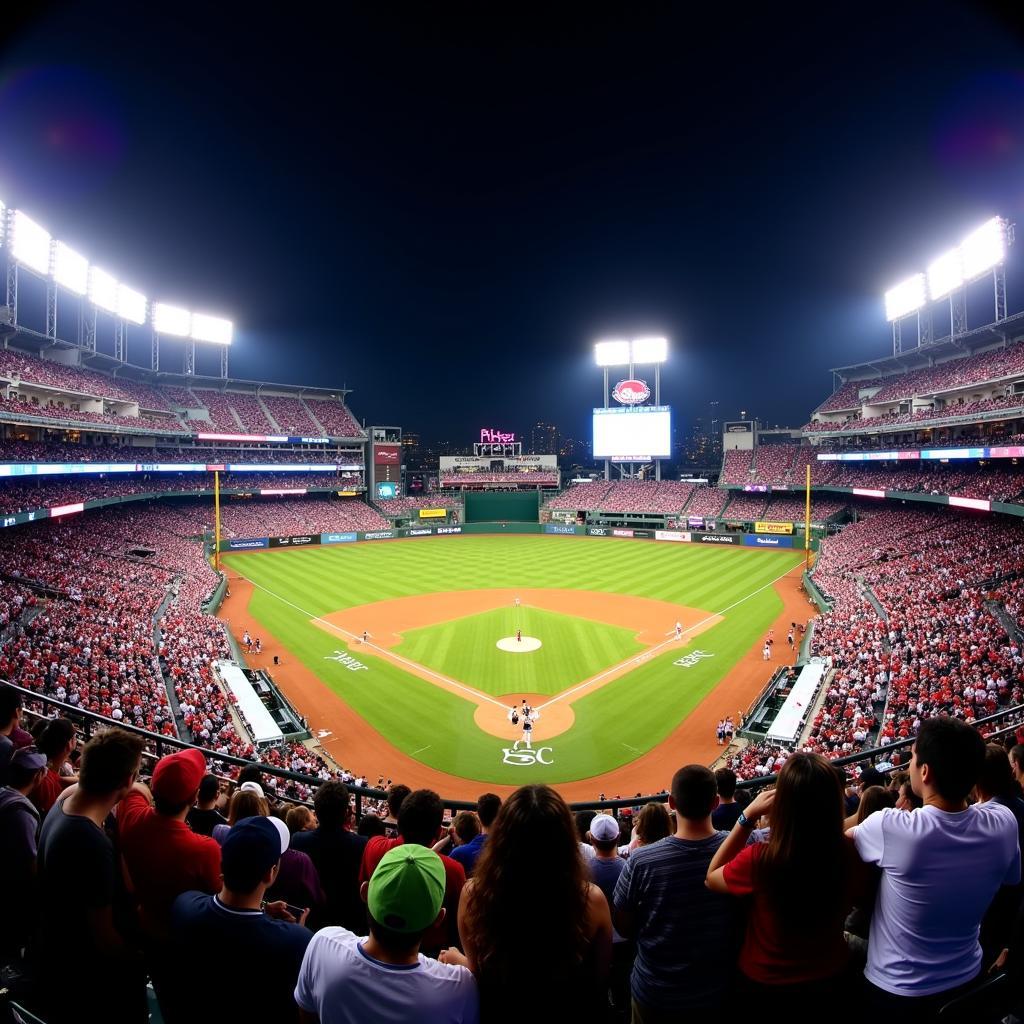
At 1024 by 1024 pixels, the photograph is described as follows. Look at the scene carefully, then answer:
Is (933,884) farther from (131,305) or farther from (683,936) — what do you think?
(131,305)

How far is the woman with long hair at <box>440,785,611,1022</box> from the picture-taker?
8.27 feet

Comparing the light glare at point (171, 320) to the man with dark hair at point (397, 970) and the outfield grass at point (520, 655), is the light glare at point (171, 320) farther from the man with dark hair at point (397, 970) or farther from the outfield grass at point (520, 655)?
the man with dark hair at point (397, 970)

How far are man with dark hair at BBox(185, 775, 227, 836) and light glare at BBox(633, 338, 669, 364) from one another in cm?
7967

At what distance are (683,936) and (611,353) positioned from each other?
8268cm

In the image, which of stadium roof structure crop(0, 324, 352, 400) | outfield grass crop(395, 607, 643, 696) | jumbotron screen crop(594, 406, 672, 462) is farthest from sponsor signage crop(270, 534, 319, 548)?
jumbotron screen crop(594, 406, 672, 462)

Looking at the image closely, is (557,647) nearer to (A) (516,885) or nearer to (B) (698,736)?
(B) (698,736)

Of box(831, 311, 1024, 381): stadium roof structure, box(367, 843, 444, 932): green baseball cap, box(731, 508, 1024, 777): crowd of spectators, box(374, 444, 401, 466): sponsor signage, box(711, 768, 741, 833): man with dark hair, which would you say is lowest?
box(731, 508, 1024, 777): crowd of spectators

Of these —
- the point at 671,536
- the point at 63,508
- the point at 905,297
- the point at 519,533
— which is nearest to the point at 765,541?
the point at 671,536

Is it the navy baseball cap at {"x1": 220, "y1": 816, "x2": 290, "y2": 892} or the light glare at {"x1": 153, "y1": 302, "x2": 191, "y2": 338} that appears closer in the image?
the navy baseball cap at {"x1": 220, "y1": 816, "x2": 290, "y2": 892}

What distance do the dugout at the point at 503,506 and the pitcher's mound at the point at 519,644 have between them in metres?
53.6

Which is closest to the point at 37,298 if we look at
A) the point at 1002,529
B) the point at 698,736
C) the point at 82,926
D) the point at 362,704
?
the point at 362,704

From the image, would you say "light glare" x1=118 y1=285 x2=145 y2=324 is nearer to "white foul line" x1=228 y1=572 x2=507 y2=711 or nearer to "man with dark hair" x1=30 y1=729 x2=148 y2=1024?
"white foul line" x1=228 y1=572 x2=507 y2=711

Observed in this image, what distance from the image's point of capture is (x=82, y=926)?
3.45m

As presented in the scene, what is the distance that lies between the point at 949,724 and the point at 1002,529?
4111 cm
